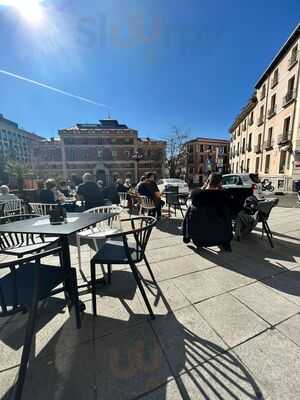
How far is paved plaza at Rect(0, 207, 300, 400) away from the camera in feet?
3.28

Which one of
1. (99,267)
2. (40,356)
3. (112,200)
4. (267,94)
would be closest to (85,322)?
(40,356)

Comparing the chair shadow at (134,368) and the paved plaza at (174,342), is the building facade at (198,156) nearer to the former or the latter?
the paved plaza at (174,342)

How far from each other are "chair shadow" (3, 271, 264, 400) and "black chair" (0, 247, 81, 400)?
0.18m

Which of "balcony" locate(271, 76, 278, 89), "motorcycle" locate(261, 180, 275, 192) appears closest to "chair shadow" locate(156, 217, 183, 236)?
"motorcycle" locate(261, 180, 275, 192)

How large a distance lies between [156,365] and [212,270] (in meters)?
1.41

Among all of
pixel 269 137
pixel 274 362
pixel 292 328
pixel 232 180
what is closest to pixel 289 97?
pixel 269 137

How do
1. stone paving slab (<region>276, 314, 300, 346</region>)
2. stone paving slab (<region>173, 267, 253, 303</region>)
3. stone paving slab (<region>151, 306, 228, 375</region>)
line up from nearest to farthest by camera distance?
1. stone paving slab (<region>151, 306, 228, 375</region>)
2. stone paving slab (<region>276, 314, 300, 346</region>)
3. stone paving slab (<region>173, 267, 253, 303</region>)

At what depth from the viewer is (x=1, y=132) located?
111ft

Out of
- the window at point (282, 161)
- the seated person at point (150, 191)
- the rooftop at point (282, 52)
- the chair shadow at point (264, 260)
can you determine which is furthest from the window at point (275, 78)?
the chair shadow at point (264, 260)

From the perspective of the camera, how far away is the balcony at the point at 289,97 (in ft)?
33.7

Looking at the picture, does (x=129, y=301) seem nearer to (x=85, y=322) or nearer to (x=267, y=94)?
(x=85, y=322)

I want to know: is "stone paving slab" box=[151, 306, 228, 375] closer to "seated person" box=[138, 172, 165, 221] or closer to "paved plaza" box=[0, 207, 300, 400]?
"paved plaza" box=[0, 207, 300, 400]

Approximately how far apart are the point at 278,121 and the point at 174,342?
15.0 meters

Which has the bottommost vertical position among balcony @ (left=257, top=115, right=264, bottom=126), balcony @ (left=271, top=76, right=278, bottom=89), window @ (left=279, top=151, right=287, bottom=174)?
window @ (left=279, top=151, right=287, bottom=174)
